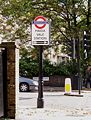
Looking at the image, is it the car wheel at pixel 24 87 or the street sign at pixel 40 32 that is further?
the car wheel at pixel 24 87

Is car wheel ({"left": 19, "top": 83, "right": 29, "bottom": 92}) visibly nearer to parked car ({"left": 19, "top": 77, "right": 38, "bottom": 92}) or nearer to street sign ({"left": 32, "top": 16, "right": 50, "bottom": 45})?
parked car ({"left": 19, "top": 77, "right": 38, "bottom": 92})

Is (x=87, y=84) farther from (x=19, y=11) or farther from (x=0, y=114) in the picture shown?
(x=0, y=114)

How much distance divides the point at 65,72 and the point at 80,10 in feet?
16.6

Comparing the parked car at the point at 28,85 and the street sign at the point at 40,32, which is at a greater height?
the street sign at the point at 40,32

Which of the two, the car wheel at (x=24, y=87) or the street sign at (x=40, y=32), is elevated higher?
the street sign at (x=40, y=32)

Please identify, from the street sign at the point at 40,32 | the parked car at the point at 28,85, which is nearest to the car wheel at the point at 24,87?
the parked car at the point at 28,85

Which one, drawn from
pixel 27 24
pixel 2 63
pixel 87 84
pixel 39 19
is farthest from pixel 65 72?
pixel 2 63

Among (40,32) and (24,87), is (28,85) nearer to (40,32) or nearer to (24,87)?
(24,87)

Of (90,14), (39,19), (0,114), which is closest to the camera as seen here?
(0,114)

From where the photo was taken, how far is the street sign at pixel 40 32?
17.5 m

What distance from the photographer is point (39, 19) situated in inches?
698

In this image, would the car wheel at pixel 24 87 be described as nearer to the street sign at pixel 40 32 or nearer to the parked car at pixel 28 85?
the parked car at pixel 28 85

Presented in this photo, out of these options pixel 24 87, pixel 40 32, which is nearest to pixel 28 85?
pixel 24 87

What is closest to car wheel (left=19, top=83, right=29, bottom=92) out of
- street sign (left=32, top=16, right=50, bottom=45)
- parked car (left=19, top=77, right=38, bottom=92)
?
parked car (left=19, top=77, right=38, bottom=92)
